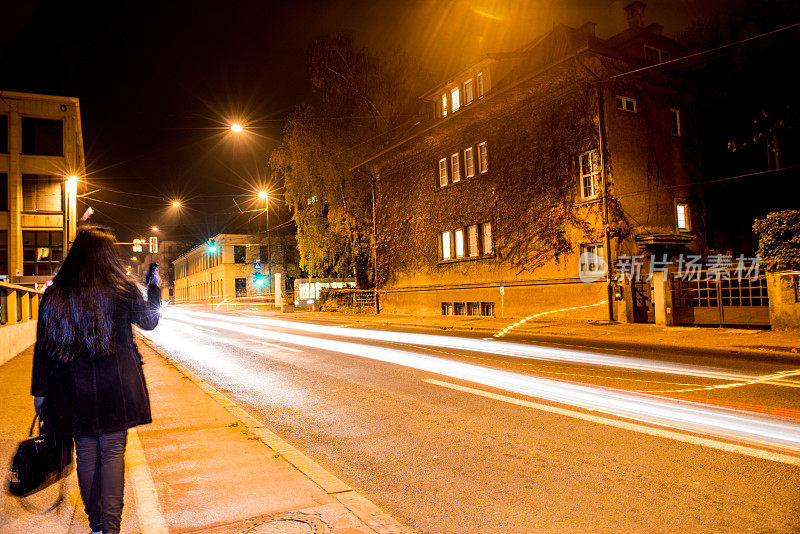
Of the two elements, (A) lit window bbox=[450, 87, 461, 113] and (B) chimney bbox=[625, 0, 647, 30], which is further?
(A) lit window bbox=[450, 87, 461, 113]

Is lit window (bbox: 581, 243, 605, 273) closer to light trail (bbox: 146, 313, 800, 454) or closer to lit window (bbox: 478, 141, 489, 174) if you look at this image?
lit window (bbox: 478, 141, 489, 174)

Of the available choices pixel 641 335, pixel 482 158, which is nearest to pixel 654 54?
pixel 482 158

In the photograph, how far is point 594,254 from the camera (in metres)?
19.1

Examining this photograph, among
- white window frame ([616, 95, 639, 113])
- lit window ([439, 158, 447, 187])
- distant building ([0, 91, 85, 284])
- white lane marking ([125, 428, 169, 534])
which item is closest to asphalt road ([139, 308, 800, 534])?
white lane marking ([125, 428, 169, 534])

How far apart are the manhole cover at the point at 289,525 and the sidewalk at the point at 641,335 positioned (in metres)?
11.2

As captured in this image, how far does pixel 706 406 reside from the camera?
6305 mm

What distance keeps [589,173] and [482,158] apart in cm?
659

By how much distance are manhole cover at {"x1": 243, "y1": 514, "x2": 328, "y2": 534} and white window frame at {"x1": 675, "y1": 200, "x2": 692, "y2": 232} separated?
20622 mm

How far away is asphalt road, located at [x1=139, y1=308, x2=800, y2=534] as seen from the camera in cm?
364

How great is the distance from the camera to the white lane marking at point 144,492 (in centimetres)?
347

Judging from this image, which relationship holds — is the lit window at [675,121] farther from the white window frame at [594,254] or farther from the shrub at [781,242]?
the shrub at [781,242]

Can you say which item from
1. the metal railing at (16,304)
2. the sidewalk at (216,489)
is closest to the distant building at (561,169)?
the sidewalk at (216,489)

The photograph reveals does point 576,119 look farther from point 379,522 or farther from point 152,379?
point 379,522

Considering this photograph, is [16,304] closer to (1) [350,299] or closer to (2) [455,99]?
(2) [455,99]
